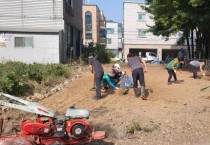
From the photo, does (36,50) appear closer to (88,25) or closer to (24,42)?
(24,42)

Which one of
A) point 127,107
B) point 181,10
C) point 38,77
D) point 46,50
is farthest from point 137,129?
point 46,50

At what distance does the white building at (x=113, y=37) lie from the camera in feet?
298

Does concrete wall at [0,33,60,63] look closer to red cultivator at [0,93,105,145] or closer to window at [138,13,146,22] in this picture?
red cultivator at [0,93,105,145]

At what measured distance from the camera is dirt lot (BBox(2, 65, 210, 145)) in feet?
31.9

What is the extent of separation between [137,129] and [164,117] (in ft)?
4.28

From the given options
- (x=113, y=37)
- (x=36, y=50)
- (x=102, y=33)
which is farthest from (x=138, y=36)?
(x=36, y=50)

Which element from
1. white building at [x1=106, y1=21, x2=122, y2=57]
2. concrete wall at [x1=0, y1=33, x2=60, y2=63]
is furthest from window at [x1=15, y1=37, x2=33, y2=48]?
white building at [x1=106, y1=21, x2=122, y2=57]

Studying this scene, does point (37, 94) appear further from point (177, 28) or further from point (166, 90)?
point (177, 28)

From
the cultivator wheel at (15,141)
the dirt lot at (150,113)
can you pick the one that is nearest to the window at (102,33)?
the dirt lot at (150,113)

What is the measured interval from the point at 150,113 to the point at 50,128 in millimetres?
4141

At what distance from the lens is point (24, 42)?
82.3 ft

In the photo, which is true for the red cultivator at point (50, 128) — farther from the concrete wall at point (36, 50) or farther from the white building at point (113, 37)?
the white building at point (113, 37)

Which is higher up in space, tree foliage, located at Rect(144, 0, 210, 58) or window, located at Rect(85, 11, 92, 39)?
window, located at Rect(85, 11, 92, 39)

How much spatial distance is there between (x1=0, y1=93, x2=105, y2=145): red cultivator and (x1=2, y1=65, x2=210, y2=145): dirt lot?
4.17 ft
